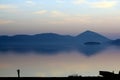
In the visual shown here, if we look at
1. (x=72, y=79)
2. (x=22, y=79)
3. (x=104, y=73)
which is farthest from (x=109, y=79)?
Answer: (x=22, y=79)

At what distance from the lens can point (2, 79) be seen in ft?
89.8

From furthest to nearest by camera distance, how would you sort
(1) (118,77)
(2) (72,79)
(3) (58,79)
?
1. (3) (58,79)
2. (2) (72,79)
3. (1) (118,77)

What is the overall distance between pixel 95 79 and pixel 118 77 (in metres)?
5.24

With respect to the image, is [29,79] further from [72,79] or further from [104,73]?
[104,73]

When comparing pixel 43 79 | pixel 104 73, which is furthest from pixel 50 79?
pixel 104 73

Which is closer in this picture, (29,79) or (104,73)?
(104,73)

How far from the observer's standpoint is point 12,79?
2730 centimetres

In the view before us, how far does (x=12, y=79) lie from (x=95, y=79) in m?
6.55

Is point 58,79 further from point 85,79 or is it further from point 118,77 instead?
point 118,77

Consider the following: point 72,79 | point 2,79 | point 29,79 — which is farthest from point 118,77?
point 2,79

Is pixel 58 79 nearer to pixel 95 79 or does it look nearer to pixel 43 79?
pixel 43 79

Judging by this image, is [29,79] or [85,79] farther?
[29,79]

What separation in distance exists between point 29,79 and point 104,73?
8.09m

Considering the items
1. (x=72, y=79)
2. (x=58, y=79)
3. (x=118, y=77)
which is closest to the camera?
(x=118, y=77)
